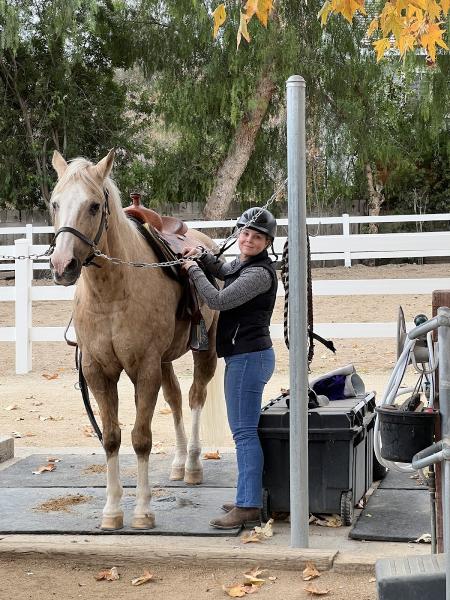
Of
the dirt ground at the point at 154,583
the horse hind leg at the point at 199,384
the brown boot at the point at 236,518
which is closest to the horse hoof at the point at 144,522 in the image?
the brown boot at the point at 236,518

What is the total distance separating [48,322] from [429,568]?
1242 centimetres

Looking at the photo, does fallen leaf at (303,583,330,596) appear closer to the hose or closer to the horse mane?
the hose

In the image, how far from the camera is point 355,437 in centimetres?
553

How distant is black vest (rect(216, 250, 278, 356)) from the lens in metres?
5.41

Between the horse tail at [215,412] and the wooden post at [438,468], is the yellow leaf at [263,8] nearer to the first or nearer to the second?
the horse tail at [215,412]

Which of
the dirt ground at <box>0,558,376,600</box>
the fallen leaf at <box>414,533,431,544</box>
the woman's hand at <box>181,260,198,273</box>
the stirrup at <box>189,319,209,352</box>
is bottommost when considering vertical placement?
the dirt ground at <box>0,558,376,600</box>

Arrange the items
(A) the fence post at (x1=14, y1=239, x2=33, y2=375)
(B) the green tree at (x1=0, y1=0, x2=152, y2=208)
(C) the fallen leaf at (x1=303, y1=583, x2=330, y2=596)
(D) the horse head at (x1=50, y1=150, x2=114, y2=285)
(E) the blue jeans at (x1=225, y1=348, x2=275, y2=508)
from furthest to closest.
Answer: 1. (B) the green tree at (x1=0, y1=0, x2=152, y2=208)
2. (A) the fence post at (x1=14, y1=239, x2=33, y2=375)
3. (E) the blue jeans at (x1=225, y1=348, x2=275, y2=508)
4. (D) the horse head at (x1=50, y1=150, x2=114, y2=285)
5. (C) the fallen leaf at (x1=303, y1=583, x2=330, y2=596)

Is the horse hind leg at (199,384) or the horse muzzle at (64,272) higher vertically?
→ the horse muzzle at (64,272)


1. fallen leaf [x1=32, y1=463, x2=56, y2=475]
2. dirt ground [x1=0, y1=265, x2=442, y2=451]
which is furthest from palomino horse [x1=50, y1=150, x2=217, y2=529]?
dirt ground [x1=0, y1=265, x2=442, y2=451]

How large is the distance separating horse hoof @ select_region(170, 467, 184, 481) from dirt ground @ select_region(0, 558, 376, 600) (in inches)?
63.4

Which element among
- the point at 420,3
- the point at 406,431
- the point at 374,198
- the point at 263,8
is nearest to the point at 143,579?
the point at 406,431

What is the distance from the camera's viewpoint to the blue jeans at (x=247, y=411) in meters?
5.40

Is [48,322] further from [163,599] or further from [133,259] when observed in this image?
[163,599]

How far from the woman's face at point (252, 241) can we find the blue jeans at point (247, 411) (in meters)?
0.55
